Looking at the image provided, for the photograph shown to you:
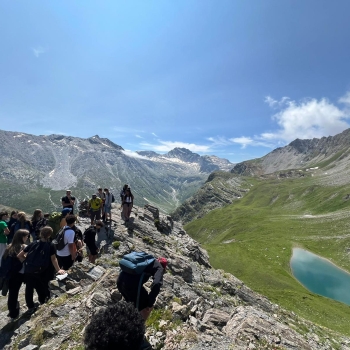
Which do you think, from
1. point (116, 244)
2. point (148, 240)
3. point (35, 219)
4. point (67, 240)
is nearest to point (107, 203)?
point (116, 244)

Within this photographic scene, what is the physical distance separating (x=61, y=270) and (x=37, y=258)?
3478mm

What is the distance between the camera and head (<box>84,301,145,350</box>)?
226 inches

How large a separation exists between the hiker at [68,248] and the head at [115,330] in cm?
1213

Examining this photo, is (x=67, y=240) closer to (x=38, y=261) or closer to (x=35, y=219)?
(x=38, y=261)

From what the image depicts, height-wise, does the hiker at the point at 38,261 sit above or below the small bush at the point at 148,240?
above

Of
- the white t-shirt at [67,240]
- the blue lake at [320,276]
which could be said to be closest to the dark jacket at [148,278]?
the white t-shirt at [67,240]

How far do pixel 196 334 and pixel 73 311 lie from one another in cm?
711

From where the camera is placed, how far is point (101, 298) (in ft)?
47.8

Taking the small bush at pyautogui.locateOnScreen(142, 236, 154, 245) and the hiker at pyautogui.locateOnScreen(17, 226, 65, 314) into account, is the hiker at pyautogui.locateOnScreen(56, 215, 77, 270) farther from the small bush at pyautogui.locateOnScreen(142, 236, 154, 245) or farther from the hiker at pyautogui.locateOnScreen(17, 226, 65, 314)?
the small bush at pyautogui.locateOnScreen(142, 236, 154, 245)

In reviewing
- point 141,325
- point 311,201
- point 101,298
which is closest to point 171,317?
point 101,298

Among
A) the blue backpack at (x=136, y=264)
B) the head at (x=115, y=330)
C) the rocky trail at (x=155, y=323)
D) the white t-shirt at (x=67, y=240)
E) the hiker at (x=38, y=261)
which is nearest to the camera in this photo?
the head at (x=115, y=330)

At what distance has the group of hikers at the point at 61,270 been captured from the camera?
243 inches

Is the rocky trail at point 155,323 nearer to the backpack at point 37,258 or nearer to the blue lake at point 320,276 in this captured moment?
the backpack at point 37,258

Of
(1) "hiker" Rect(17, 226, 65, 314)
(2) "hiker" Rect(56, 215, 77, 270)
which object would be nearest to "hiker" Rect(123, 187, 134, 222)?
(2) "hiker" Rect(56, 215, 77, 270)
